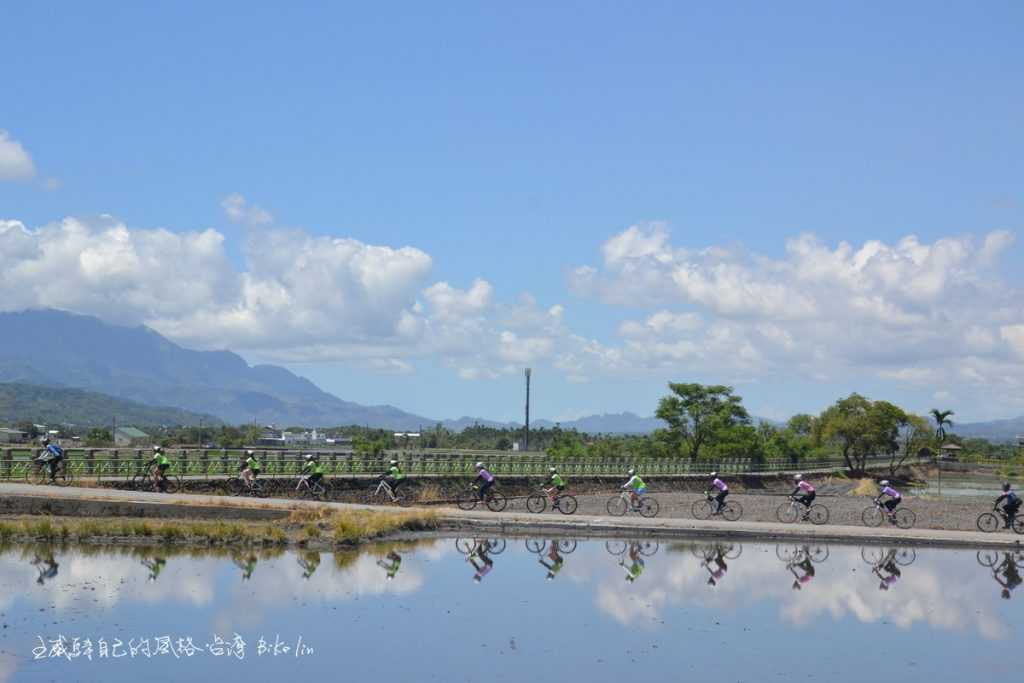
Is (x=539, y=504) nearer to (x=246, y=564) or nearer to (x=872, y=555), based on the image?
(x=872, y=555)

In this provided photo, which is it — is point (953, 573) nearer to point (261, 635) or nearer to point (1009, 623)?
point (1009, 623)

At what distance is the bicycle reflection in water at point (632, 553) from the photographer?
102 feet

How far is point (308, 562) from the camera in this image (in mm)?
30047

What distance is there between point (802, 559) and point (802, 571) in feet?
9.34

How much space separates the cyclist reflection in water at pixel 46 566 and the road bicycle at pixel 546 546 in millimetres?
14071

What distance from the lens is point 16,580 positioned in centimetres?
2488

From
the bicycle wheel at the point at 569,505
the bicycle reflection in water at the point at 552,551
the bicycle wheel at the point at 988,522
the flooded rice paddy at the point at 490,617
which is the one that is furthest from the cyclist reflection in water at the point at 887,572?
the bicycle wheel at the point at 569,505

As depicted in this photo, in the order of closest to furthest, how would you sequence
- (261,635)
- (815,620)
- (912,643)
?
(261,635) → (912,643) → (815,620)

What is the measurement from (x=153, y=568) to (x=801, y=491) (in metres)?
27.2

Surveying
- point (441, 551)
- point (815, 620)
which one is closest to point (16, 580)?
point (441, 551)

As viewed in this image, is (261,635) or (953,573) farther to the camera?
(953,573)

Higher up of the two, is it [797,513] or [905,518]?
[797,513]

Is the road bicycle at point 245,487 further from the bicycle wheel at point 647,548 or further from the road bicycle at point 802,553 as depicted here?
the road bicycle at point 802,553

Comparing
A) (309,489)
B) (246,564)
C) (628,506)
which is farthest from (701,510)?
(246,564)
